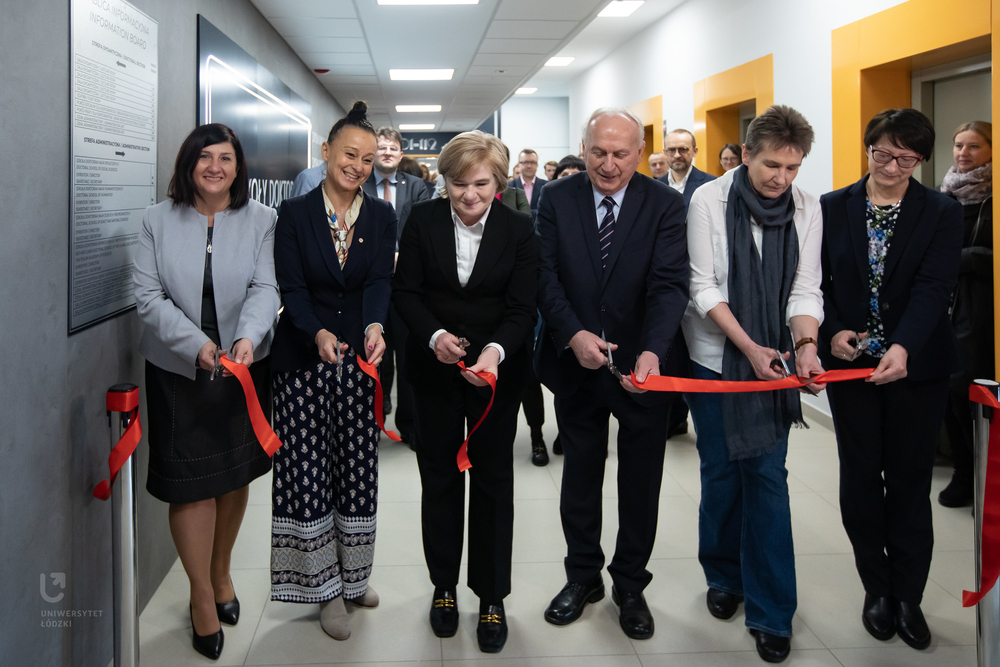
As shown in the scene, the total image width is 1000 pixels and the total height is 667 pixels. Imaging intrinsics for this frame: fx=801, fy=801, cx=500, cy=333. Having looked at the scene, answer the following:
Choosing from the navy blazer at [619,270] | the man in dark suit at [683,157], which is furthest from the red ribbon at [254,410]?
the man in dark suit at [683,157]

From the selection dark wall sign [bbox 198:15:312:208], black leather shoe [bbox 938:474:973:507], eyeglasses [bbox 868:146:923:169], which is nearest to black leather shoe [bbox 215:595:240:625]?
dark wall sign [bbox 198:15:312:208]

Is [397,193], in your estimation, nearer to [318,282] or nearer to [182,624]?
[318,282]

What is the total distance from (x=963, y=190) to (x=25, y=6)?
4.26 meters

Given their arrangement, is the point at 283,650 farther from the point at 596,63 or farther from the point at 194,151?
the point at 596,63

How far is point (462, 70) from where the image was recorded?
921cm

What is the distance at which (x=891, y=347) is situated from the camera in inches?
104

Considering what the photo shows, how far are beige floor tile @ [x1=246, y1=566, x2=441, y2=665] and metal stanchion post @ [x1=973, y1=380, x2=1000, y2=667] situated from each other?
167 cm

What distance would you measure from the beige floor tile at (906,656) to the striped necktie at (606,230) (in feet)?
5.16

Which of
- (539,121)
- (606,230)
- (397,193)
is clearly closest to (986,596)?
(606,230)

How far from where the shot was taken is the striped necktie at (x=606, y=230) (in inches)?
106

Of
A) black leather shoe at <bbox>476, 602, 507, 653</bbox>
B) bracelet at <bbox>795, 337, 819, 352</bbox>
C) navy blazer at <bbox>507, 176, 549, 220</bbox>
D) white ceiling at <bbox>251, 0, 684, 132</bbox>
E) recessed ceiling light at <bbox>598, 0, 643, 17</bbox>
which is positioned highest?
recessed ceiling light at <bbox>598, 0, 643, 17</bbox>

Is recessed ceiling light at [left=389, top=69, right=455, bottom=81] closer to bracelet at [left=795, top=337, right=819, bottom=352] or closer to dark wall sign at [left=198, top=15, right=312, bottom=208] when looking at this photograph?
dark wall sign at [left=198, top=15, right=312, bottom=208]

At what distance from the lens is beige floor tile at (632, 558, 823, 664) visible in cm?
280

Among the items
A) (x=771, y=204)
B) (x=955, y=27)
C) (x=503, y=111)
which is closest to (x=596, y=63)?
(x=503, y=111)
